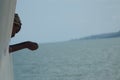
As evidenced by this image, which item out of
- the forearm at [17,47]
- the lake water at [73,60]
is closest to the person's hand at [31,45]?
the forearm at [17,47]

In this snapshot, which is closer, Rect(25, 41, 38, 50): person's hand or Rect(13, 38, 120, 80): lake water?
Rect(25, 41, 38, 50): person's hand

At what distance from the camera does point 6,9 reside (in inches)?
17.3

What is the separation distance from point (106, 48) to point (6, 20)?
24.8m

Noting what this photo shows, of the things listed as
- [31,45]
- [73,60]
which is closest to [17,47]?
[31,45]

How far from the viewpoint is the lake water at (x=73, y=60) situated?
1942 cm

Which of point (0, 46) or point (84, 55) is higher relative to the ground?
point (0, 46)

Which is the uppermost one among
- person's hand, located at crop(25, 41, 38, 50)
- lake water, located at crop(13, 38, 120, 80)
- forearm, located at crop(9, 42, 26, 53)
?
person's hand, located at crop(25, 41, 38, 50)

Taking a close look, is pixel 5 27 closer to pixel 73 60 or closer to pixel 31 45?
pixel 31 45

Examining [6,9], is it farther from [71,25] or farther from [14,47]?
[71,25]

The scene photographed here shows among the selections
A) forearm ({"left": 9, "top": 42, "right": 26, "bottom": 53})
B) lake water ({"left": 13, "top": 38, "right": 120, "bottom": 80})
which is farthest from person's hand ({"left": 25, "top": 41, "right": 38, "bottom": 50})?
lake water ({"left": 13, "top": 38, "right": 120, "bottom": 80})

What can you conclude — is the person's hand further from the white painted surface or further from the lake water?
the lake water

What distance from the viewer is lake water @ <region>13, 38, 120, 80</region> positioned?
765 inches

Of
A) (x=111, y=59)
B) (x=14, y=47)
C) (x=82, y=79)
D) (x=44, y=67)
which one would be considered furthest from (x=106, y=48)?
(x=14, y=47)

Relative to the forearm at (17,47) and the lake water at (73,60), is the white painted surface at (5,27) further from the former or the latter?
the lake water at (73,60)
